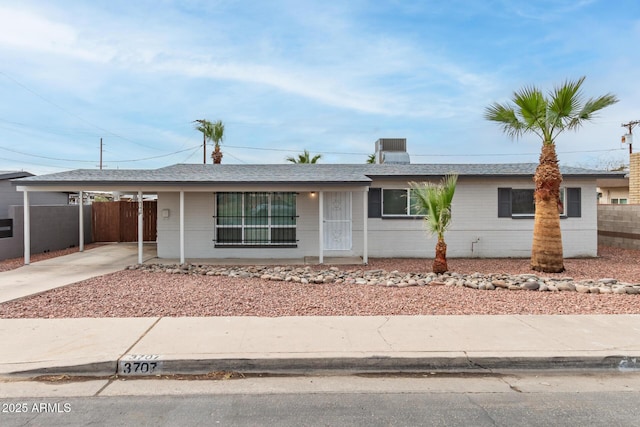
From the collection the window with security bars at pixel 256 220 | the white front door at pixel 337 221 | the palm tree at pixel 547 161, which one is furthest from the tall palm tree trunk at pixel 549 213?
the window with security bars at pixel 256 220

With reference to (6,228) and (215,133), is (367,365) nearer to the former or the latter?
(6,228)

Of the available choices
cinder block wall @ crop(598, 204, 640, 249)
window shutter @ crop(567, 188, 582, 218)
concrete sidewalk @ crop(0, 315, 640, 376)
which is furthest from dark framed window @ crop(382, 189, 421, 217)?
cinder block wall @ crop(598, 204, 640, 249)

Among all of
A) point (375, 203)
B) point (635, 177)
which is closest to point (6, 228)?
point (375, 203)

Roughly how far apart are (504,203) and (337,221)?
A: 578cm

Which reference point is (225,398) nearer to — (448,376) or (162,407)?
(162,407)

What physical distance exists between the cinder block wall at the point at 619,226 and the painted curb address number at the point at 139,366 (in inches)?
727

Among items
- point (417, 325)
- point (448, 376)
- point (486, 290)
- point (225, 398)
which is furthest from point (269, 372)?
point (486, 290)

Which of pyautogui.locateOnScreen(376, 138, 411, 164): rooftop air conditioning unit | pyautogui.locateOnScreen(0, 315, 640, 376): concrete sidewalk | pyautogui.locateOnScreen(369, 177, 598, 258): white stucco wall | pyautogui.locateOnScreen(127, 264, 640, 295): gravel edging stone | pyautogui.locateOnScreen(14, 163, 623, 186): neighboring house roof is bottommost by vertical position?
pyautogui.locateOnScreen(0, 315, 640, 376): concrete sidewalk

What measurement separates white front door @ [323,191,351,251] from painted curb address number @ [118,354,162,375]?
9.58 meters

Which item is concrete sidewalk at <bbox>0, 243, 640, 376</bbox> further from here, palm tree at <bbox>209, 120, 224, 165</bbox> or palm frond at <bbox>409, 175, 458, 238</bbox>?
palm tree at <bbox>209, 120, 224, 165</bbox>

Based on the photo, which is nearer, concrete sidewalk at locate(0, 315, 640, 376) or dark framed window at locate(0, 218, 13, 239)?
concrete sidewalk at locate(0, 315, 640, 376)

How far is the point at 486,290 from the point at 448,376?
4.59 meters

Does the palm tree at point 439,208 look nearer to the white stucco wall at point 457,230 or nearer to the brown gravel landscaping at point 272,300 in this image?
the brown gravel landscaping at point 272,300

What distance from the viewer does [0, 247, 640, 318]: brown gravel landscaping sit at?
695 cm
